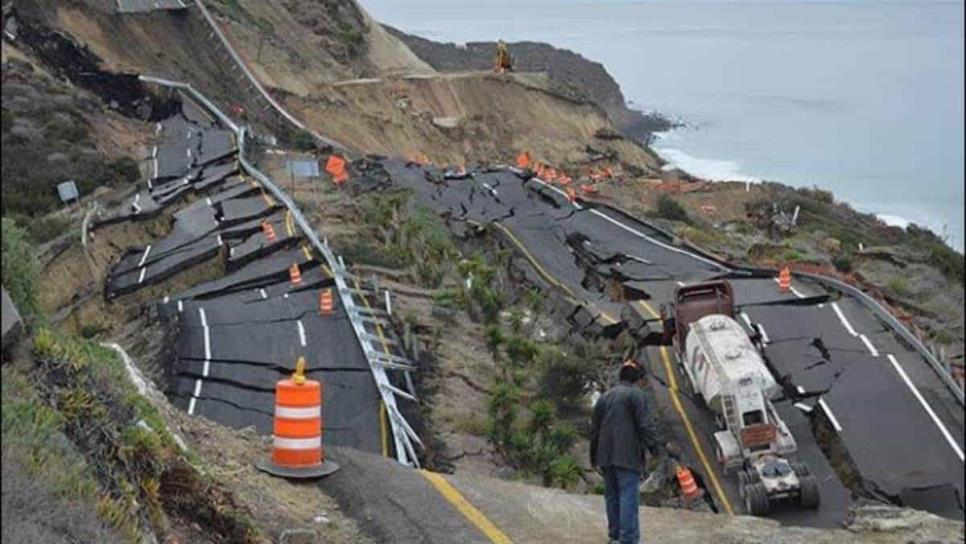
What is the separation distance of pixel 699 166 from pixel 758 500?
37.7 m

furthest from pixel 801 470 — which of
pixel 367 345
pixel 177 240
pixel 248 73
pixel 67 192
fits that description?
pixel 248 73

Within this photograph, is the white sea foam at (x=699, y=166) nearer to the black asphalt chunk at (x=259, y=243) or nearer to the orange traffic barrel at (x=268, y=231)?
the black asphalt chunk at (x=259, y=243)

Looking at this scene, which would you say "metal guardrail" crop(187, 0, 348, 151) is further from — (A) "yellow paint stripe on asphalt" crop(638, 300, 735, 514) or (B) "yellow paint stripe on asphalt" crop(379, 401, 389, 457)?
(B) "yellow paint stripe on asphalt" crop(379, 401, 389, 457)

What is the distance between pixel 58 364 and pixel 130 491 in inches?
29.8

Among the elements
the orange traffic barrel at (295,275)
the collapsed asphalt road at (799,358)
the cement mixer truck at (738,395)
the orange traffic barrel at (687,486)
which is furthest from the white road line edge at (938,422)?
the orange traffic barrel at (295,275)

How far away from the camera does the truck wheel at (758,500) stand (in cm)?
1082

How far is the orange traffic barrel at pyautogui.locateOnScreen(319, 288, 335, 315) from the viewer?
63.1 ft

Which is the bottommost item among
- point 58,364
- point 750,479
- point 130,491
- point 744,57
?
point 750,479

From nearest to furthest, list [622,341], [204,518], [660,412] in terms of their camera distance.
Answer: [204,518]
[660,412]
[622,341]

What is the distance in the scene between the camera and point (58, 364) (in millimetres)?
6578

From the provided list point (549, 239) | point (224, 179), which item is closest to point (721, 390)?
point (549, 239)

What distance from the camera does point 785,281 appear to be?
50.3ft

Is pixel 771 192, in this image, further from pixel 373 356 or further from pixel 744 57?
pixel 744 57

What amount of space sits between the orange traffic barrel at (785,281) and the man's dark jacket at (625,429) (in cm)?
728
